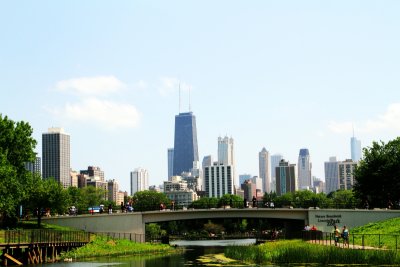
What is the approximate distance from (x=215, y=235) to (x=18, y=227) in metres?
110

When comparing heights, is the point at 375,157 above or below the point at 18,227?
above

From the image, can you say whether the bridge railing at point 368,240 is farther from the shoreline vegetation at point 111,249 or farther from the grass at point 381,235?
the shoreline vegetation at point 111,249

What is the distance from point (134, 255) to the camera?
80.1 metres

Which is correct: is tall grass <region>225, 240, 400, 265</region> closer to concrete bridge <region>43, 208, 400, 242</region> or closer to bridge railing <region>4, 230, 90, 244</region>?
bridge railing <region>4, 230, 90, 244</region>

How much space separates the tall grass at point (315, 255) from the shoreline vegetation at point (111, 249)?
69.1 ft

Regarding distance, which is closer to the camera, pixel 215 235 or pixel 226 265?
pixel 226 265

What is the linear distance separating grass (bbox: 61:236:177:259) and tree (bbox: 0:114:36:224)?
30.6 ft

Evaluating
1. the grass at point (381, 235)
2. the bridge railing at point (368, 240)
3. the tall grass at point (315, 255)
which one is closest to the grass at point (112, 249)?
the tall grass at point (315, 255)

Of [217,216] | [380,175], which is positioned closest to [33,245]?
[217,216]

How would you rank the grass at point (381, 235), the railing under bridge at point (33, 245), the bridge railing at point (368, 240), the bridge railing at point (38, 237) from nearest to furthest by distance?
1. the bridge railing at point (368, 240)
2. the grass at point (381, 235)
3. the railing under bridge at point (33, 245)
4. the bridge railing at point (38, 237)

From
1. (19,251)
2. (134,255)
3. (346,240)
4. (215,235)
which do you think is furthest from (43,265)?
(215,235)

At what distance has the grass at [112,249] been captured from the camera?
2989 inches

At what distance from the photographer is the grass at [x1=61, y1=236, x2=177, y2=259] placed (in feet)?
249

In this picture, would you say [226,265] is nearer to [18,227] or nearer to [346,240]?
[346,240]
